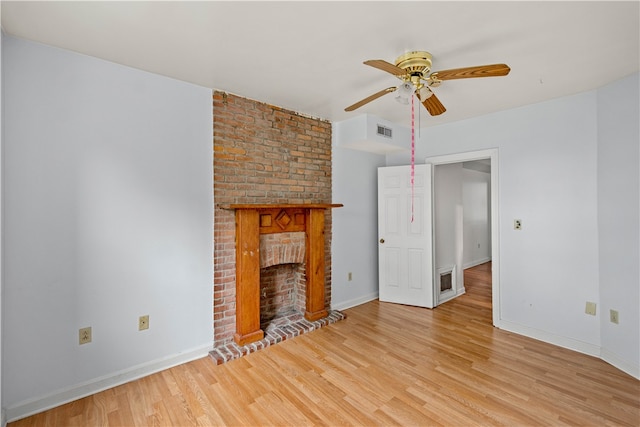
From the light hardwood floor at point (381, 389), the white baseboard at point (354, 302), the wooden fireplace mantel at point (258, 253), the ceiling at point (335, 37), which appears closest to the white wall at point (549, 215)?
the light hardwood floor at point (381, 389)

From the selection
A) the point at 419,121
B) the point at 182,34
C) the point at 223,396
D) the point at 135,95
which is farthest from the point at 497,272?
the point at 135,95

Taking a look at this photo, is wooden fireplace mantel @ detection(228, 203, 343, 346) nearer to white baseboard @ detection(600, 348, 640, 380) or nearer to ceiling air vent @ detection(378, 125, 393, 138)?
ceiling air vent @ detection(378, 125, 393, 138)

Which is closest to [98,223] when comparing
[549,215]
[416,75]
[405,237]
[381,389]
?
[381,389]

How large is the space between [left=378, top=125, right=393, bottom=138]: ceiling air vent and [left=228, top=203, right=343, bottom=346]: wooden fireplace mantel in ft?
4.13

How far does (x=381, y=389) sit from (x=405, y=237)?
7.34 ft

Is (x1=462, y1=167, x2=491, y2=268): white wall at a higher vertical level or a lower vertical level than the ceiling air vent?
Answer: lower

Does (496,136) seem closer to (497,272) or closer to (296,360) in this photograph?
(497,272)

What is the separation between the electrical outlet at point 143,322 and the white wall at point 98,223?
0.13ft

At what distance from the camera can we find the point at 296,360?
2.60 meters

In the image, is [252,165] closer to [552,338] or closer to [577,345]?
[552,338]

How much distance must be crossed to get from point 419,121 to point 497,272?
6.77 ft

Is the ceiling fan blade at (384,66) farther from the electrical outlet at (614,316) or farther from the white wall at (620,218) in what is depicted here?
the electrical outlet at (614,316)

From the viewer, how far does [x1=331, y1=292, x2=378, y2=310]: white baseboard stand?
151 inches

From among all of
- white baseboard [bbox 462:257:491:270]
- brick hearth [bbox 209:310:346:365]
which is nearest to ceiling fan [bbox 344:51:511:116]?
brick hearth [bbox 209:310:346:365]
